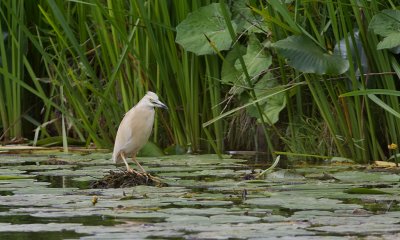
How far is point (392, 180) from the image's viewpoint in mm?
5402

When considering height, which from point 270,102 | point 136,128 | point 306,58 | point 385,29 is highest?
point 385,29

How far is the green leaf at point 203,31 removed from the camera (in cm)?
724

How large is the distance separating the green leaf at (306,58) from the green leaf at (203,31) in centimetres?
86

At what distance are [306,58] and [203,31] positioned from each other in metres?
1.33

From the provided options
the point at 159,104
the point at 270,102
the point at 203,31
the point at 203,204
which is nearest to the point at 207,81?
the point at 203,31

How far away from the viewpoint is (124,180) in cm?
561

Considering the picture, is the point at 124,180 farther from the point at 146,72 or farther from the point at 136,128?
the point at 146,72

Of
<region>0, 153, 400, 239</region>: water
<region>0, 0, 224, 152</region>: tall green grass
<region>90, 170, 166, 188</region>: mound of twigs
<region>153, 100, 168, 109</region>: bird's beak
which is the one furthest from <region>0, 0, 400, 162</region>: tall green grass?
<region>90, 170, 166, 188</region>: mound of twigs

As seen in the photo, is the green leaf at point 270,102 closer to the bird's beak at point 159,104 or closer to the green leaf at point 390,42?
the bird's beak at point 159,104

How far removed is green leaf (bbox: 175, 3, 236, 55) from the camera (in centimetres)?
724

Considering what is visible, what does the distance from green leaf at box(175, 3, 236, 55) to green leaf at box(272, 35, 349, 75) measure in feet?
2.81

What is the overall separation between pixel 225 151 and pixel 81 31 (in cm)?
160

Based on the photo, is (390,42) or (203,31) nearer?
(390,42)

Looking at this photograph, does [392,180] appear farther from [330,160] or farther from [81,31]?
[81,31]
